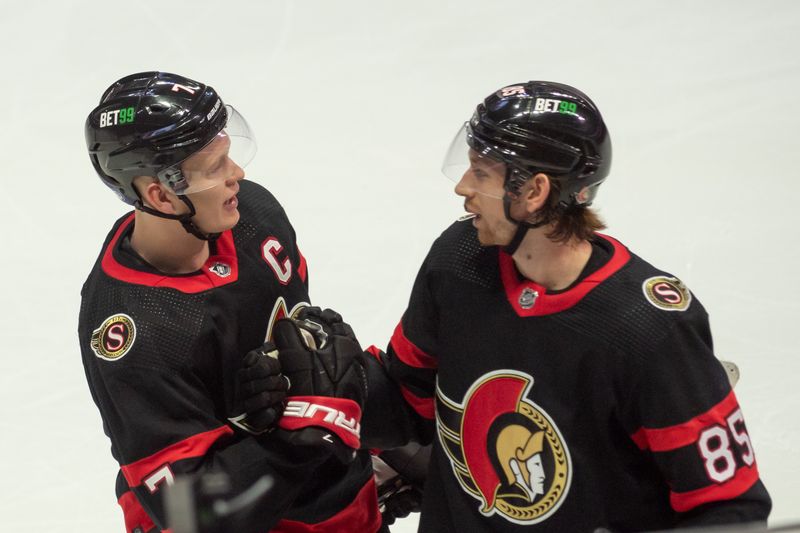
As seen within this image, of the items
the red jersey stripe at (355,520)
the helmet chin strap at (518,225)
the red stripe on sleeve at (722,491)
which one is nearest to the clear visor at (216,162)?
the helmet chin strap at (518,225)

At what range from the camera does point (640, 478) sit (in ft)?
6.70

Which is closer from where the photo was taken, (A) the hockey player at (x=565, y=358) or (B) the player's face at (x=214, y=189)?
(A) the hockey player at (x=565, y=358)

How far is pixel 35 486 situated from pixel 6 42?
9.83ft

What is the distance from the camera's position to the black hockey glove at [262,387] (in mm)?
2129

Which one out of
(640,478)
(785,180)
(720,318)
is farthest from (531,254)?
(785,180)

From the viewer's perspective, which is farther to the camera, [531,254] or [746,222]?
[746,222]

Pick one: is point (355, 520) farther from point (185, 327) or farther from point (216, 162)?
point (216, 162)

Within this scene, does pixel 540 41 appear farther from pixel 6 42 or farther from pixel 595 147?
pixel 595 147

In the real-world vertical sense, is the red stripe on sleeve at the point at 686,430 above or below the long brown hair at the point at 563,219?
below

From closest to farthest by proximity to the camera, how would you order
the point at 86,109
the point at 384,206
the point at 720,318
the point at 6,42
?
the point at 720,318
the point at 384,206
the point at 86,109
the point at 6,42

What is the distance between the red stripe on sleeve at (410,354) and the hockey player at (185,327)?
147 millimetres

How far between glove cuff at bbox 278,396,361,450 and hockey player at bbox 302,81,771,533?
0.21m

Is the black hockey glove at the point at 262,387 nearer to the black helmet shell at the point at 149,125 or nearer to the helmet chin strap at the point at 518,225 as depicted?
the black helmet shell at the point at 149,125

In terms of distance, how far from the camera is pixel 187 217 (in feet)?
7.30
